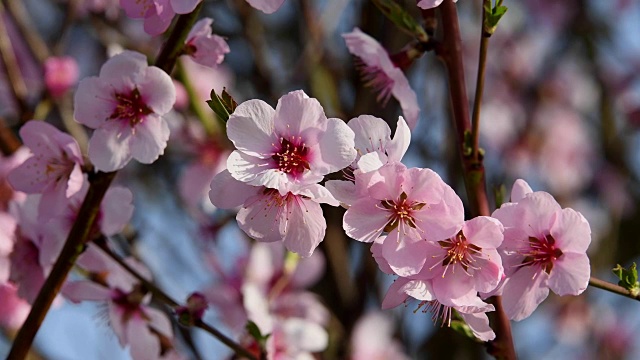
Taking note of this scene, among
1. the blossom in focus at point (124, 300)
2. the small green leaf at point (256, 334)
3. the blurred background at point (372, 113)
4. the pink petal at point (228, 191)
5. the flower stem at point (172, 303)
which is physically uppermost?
the pink petal at point (228, 191)

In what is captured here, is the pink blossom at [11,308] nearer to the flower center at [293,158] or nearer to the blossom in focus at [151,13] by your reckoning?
the blossom in focus at [151,13]

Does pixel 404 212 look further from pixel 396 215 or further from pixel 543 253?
pixel 543 253

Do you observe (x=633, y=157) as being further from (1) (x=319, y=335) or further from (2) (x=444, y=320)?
(2) (x=444, y=320)

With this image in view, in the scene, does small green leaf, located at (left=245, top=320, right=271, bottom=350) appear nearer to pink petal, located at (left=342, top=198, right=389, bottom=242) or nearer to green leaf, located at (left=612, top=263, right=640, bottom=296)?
pink petal, located at (left=342, top=198, right=389, bottom=242)

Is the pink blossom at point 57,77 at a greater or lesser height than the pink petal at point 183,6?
lesser

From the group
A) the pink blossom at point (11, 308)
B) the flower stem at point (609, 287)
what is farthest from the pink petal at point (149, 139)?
the pink blossom at point (11, 308)
